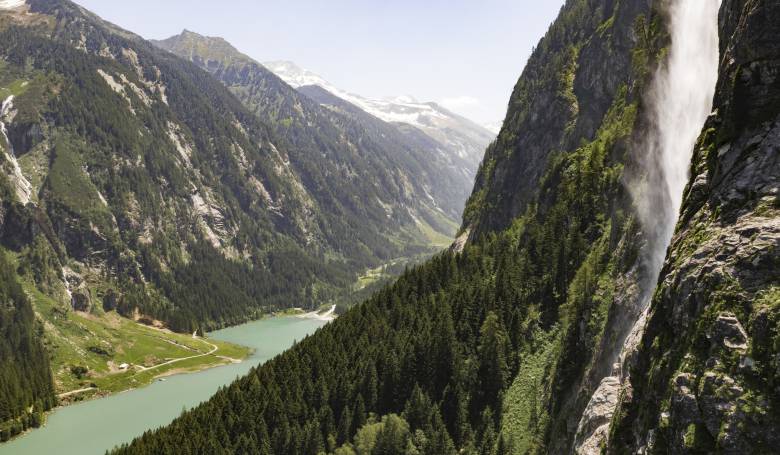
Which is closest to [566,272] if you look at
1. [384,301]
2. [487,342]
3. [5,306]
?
[487,342]

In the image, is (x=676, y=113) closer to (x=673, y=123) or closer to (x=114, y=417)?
(x=673, y=123)

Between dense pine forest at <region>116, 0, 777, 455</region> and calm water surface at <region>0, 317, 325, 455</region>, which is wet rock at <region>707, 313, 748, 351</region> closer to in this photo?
dense pine forest at <region>116, 0, 777, 455</region>

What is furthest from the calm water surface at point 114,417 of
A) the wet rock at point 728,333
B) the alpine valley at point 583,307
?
the wet rock at point 728,333

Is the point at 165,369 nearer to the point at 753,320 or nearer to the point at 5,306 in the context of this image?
the point at 5,306

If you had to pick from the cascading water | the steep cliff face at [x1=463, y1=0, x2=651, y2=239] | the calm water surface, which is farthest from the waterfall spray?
the calm water surface

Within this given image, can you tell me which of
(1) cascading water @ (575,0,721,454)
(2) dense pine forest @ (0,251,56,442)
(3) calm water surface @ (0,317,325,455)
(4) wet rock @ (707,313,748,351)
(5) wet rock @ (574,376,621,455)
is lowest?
(3) calm water surface @ (0,317,325,455)

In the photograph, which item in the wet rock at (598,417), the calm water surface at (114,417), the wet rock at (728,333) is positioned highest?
the wet rock at (728,333)

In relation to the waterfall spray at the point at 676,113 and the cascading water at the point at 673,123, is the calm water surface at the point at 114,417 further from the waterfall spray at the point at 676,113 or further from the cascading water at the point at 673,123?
the waterfall spray at the point at 676,113
